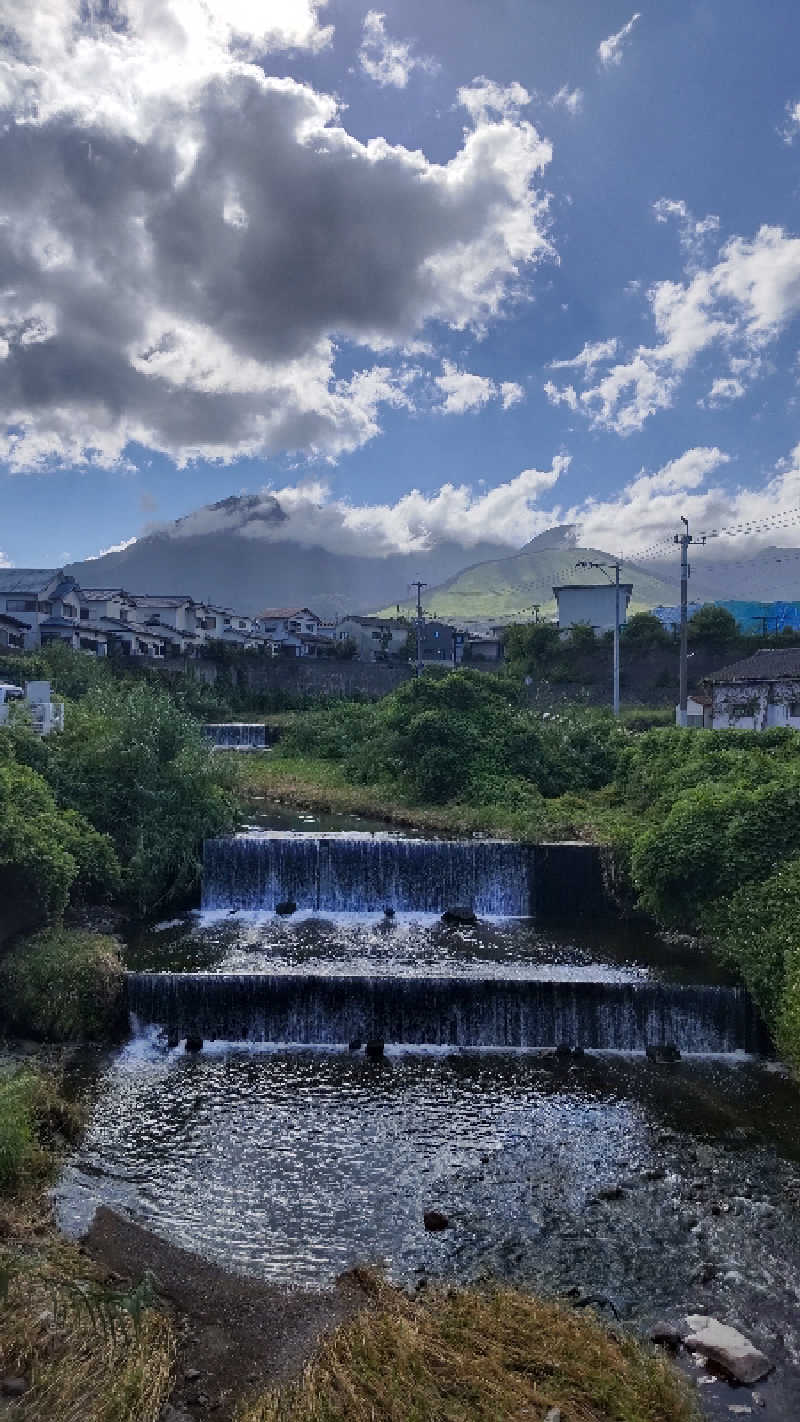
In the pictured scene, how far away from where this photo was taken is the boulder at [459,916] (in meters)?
21.6

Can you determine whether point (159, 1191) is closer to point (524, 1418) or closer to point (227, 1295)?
point (227, 1295)

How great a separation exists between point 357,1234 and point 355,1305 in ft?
4.78

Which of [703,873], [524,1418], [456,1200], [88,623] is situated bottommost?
[456,1200]

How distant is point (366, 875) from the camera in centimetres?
2266

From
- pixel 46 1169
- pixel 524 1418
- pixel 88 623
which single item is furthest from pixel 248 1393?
pixel 88 623

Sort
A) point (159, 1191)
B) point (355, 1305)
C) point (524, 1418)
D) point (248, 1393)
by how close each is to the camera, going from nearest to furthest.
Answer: point (524, 1418) → point (248, 1393) → point (355, 1305) → point (159, 1191)

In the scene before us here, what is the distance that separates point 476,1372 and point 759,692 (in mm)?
33564

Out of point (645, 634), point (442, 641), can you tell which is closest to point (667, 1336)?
point (645, 634)

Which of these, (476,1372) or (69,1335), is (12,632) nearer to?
(69,1335)

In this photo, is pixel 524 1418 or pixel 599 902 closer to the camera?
pixel 524 1418

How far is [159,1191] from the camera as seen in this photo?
417 inches

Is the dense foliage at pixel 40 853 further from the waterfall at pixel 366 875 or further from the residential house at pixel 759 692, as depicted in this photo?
the residential house at pixel 759 692

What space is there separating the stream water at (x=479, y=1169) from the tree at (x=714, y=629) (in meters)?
38.6

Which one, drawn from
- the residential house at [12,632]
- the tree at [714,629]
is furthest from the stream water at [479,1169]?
the residential house at [12,632]
